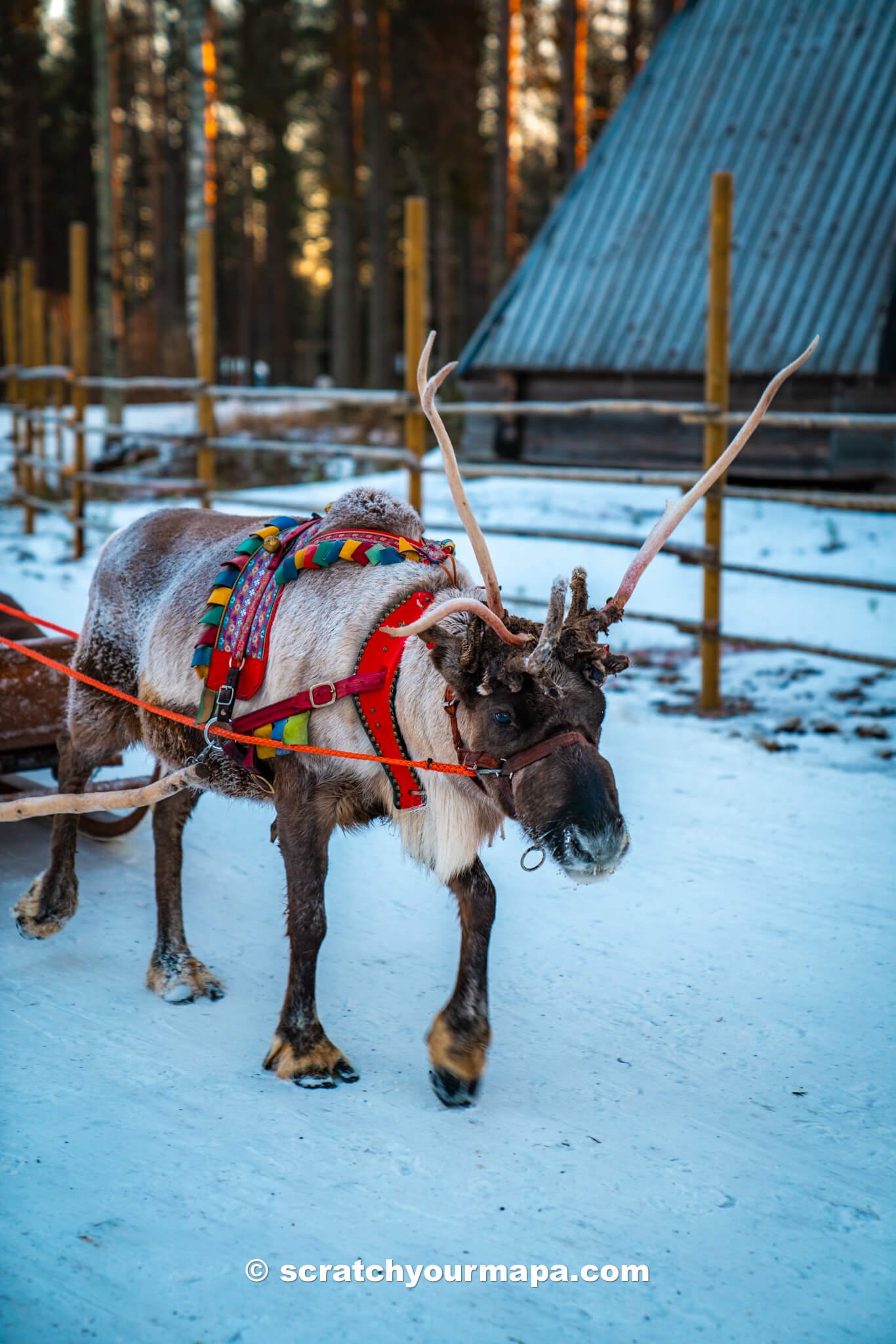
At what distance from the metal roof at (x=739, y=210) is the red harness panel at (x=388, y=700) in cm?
712

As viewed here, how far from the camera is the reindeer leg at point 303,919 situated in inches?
102

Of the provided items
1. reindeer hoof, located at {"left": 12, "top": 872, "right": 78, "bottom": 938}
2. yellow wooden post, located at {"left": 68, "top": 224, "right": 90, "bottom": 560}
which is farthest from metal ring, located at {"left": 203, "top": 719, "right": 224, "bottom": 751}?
yellow wooden post, located at {"left": 68, "top": 224, "right": 90, "bottom": 560}

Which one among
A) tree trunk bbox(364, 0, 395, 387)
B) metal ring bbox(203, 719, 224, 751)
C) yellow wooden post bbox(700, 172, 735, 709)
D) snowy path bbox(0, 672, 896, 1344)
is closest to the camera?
snowy path bbox(0, 672, 896, 1344)

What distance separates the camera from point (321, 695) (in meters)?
2.50

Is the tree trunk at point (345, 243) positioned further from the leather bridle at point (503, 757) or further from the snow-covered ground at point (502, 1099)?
the leather bridle at point (503, 757)

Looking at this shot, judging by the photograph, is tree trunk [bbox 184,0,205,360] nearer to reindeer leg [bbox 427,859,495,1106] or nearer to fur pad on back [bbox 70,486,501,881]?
fur pad on back [bbox 70,486,501,881]

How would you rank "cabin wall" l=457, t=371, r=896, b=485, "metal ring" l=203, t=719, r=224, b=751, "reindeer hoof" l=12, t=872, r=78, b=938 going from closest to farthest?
"metal ring" l=203, t=719, r=224, b=751 → "reindeer hoof" l=12, t=872, r=78, b=938 → "cabin wall" l=457, t=371, r=896, b=485

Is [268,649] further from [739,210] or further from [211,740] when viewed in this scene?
[739,210]

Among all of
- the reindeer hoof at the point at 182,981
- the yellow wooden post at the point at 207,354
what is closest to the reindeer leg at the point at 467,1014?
the reindeer hoof at the point at 182,981

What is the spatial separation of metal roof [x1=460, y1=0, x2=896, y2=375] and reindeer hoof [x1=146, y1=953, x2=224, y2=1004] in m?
7.32

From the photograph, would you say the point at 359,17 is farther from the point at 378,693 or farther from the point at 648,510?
the point at 378,693

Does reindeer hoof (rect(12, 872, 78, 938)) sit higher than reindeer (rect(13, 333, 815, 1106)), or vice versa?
reindeer (rect(13, 333, 815, 1106))

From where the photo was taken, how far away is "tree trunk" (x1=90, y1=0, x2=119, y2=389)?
14.4 metres

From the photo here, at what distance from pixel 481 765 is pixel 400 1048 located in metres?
0.81
